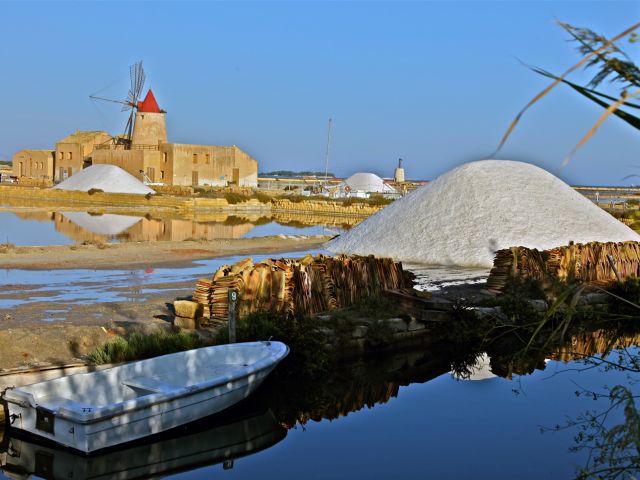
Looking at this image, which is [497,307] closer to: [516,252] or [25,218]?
[516,252]

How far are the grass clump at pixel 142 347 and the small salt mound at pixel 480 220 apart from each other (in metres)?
8.56

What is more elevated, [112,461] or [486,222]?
[486,222]

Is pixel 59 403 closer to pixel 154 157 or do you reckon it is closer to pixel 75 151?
pixel 154 157

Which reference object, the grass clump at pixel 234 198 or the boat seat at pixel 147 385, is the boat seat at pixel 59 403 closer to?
the boat seat at pixel 147 385

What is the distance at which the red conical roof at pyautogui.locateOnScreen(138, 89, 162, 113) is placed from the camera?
47.0 m

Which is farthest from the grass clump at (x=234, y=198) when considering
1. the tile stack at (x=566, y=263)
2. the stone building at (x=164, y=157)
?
the tile stack at (x=566, y=263)

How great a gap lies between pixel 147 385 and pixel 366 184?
51472 mm

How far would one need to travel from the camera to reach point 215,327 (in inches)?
291

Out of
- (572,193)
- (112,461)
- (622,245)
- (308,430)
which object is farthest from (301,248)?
(112,461)

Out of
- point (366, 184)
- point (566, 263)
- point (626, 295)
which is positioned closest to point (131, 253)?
point (566, 263)

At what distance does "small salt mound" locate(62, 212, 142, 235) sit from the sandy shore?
510 centimetres

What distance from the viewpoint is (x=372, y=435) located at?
5.92 m

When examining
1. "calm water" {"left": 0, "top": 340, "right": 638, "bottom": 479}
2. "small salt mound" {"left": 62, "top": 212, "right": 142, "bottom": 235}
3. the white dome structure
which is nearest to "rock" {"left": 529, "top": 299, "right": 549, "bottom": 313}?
"calm water" {"left": 0, "top": 340, "right": 638, "bottom": 479}

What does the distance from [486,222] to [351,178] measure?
145 ft
